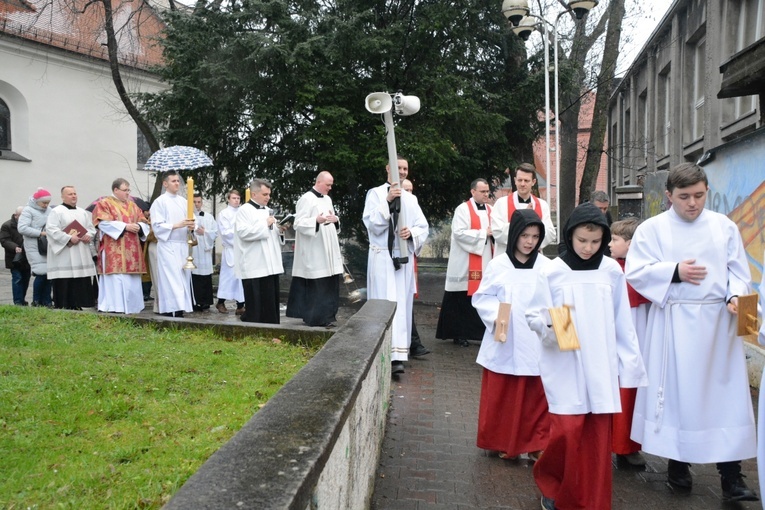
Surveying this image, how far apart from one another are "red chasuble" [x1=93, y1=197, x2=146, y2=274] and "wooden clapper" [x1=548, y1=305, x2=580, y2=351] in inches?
295

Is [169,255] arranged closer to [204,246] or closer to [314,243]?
[314,243]

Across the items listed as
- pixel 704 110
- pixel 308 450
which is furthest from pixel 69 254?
pixel 704 110

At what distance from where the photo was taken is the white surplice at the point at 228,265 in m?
12.5

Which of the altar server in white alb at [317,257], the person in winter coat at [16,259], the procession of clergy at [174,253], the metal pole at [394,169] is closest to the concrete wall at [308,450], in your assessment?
the metal pole at [394,169]

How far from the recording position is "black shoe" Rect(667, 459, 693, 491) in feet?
14.9

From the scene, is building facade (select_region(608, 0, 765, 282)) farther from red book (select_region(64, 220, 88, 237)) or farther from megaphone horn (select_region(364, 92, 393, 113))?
red book (select_region(64, 220, 88, 237))

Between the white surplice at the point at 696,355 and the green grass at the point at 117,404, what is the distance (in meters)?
2.55

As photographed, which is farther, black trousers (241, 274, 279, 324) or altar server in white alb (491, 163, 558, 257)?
black trousers (241, 274, 279, 324)

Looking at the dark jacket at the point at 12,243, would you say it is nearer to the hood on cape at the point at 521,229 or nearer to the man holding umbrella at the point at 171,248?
the man holding umbrella at the point at 171,248

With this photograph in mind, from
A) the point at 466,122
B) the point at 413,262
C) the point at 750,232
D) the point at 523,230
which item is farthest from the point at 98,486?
the point at 466,122

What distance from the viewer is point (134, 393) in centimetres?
482

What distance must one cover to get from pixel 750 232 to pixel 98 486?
6.72 m

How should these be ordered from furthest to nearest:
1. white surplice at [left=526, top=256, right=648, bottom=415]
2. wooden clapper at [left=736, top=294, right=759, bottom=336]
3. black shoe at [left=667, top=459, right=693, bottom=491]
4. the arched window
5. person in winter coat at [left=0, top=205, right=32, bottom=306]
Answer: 1. the arched window
2. person in winter coat at [left=0, top=205, right=32, bottom=306]
3. black shoe at [left=667, top=459, right=693, bottom=491]
4. wooden clapper at [left=736, top=294, right=759, bottom=336]
5. white surplice at [left=526, top=256, right=648, bottom=415]

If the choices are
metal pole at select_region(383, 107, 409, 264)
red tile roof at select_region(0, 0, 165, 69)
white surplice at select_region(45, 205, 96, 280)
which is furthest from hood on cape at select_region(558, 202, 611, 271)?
red tile roof at select_region(0, 0, 165, 69)
